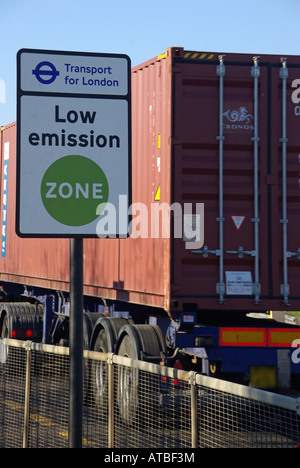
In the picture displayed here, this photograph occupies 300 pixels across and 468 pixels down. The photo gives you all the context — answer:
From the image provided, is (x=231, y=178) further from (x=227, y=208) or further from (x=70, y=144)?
(x=70, y=144)

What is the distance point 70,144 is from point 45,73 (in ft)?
1.37

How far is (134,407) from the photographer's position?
6.72 meters

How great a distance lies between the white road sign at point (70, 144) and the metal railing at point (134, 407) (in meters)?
1.39

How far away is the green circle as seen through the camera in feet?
14.5

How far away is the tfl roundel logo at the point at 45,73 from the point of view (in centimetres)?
446

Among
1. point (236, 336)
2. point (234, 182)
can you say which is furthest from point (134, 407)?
point (234, 182)

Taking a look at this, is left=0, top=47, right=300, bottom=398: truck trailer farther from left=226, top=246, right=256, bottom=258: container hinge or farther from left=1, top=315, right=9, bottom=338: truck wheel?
left=1, top=315, right=9, bottom=338: truck wheel

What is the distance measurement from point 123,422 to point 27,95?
2.96m

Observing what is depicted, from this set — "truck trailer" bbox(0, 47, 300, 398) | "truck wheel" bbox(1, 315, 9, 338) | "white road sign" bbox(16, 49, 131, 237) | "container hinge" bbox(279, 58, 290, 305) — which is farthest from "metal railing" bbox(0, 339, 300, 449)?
"truck wheel" bbox(1, 315, 9, 338)

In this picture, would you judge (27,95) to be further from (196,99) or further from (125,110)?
(196,99)

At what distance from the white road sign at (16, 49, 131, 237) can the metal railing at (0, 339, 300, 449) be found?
54.8 inches

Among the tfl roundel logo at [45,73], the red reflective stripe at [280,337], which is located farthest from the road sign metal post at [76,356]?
the red reflective stripe at [280,337]
